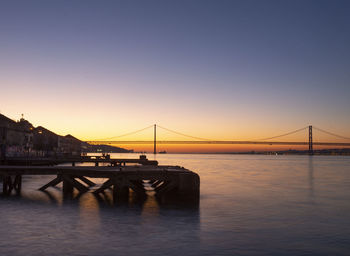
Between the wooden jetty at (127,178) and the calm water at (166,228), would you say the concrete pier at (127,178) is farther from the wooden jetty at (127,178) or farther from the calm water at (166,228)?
the calm water at (166,228)

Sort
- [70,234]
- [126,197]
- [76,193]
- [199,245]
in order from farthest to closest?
[76,193] → [126,197] → [70,234] → [199,245]

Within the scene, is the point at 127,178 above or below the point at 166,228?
above

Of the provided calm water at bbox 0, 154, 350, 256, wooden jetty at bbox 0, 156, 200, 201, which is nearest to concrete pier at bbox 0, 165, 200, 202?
wooden jetty at bbox 0, 156, 200, 201

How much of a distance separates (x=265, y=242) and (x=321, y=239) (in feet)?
10.00

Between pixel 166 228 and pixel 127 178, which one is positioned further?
pixel 127 178

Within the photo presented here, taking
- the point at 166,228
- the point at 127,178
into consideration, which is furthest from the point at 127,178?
the point at 166,228

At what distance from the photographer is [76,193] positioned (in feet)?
99.1

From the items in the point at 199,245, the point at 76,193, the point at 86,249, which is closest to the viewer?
the point at 86,249

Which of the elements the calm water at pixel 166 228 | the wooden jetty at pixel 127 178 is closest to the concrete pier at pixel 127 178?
the wooden jetty at pixel 127 178

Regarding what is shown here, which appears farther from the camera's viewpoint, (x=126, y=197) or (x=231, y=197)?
(x=231, y=197)

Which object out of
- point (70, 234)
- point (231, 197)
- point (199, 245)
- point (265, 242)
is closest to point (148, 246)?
point (199, 245)

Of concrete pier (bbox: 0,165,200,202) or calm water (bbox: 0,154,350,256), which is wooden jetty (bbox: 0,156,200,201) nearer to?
concrete pier (bbox: 0,165,200,202)

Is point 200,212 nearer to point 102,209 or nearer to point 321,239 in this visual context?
point 102,209

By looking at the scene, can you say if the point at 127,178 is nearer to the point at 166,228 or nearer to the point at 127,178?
the point at 127,178
